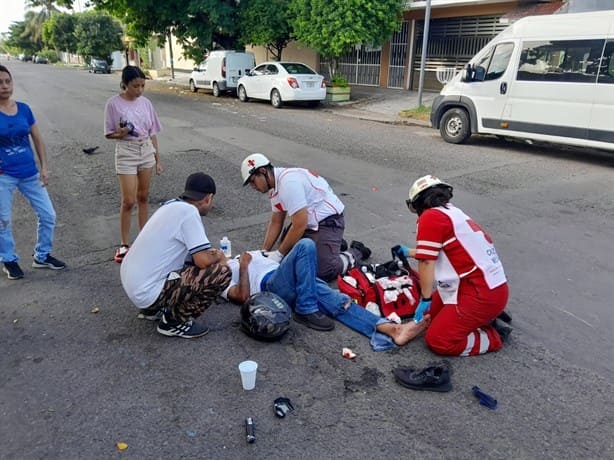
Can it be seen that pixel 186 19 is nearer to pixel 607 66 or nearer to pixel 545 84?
pixel 545 84

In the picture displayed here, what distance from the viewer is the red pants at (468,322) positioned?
3305mm

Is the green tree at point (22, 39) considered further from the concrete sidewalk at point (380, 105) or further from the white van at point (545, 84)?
the white van at point (545, 84)

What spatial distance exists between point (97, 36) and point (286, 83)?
46.0 m

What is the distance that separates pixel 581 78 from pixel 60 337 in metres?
9.68

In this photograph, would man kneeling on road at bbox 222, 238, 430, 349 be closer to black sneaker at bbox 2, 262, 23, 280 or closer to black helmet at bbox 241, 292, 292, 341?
black helmet at bbox 241, 292, 292, 341

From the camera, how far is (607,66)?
895cm

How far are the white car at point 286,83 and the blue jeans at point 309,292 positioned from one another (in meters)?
14.3

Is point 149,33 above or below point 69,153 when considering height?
above

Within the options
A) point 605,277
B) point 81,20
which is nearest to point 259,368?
point 605,277

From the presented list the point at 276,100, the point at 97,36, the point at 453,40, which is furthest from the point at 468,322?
the point at 97,36

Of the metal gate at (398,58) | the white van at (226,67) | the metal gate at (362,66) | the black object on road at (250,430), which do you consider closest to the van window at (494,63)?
the black object on road at (250,430)

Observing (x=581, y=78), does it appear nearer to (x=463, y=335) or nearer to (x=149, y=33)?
(x=463, y=335)

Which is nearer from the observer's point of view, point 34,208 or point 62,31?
point 34,208

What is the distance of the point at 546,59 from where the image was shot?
9.73 m
